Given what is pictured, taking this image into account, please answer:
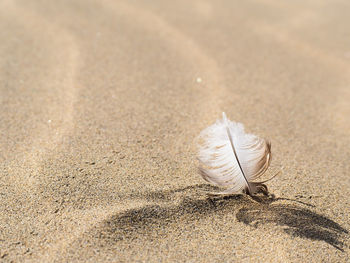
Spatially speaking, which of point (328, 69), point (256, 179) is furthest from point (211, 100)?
point (328, 69)

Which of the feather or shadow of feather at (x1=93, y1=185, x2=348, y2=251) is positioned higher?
the feather

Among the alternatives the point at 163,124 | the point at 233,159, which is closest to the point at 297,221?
the point at 233,159

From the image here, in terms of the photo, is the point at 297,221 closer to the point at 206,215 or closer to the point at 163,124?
the point at 206,215

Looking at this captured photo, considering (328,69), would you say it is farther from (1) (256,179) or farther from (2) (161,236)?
(2) (161,236)

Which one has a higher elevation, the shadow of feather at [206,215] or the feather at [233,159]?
the feather at [233,159]
